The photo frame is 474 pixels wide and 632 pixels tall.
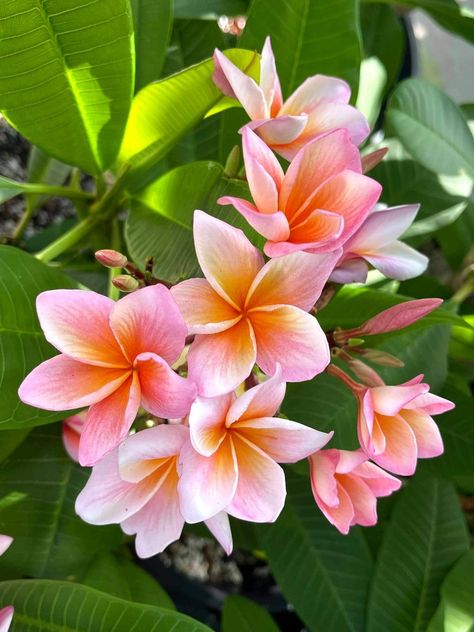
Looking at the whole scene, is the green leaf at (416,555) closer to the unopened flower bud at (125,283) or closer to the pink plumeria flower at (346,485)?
the pink plumeria flower at (346,485)

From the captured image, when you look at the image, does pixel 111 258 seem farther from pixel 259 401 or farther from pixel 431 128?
pixel 431 128

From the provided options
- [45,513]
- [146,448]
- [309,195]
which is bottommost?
[45,513]

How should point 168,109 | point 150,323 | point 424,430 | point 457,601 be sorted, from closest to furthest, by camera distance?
point 150,323 < point 424,430 < point 168,109 < point 457,601

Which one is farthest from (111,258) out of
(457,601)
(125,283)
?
(457,601)

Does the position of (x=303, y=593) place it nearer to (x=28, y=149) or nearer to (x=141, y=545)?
(x=141, y=545)

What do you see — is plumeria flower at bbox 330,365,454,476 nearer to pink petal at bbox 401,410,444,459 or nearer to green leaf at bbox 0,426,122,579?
pink petal at bbox 401,410,444,459

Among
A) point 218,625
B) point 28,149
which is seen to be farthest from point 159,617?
point 28,149

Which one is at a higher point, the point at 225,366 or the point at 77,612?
the point at 225,366
